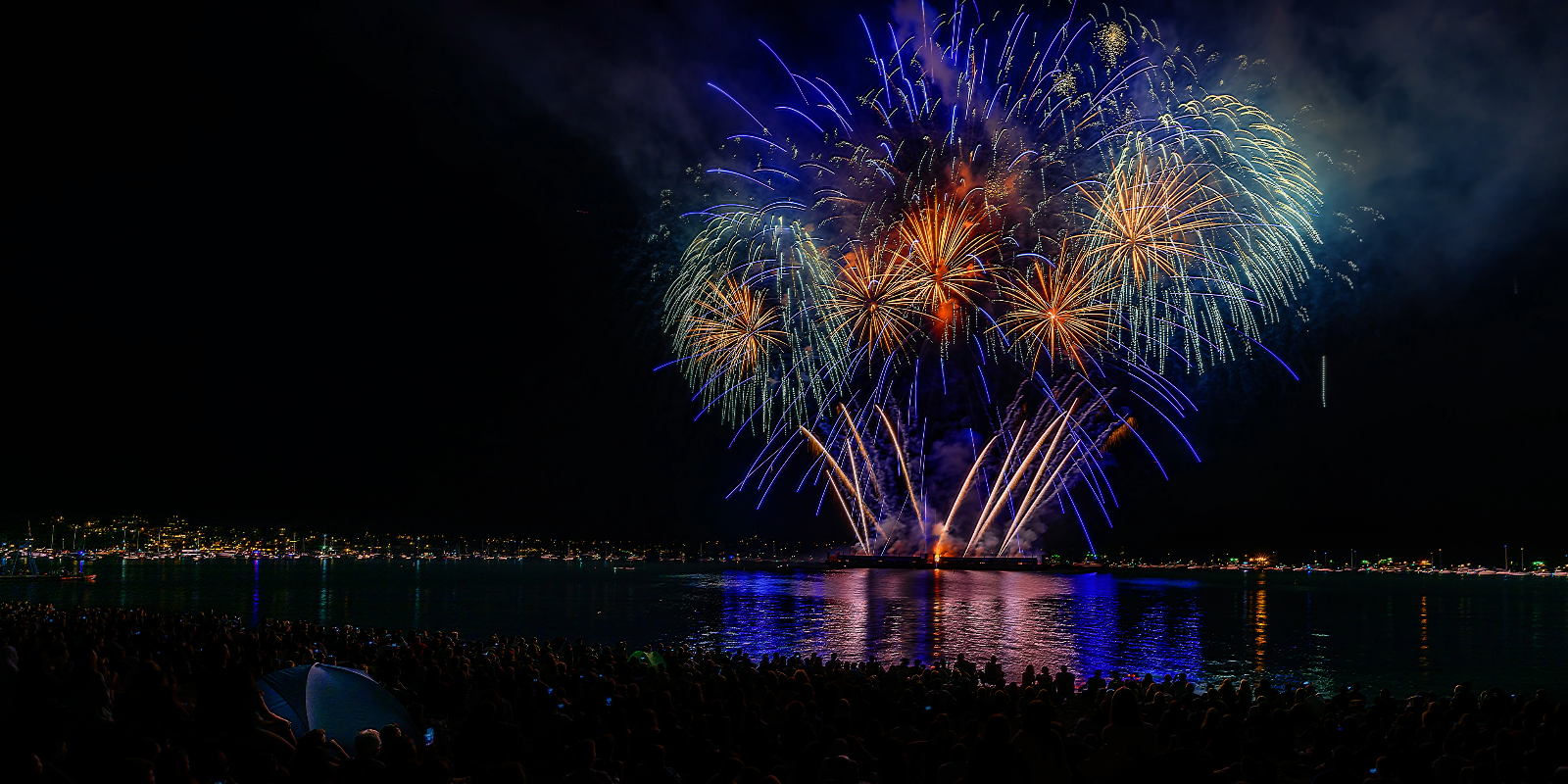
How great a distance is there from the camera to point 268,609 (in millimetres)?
62219

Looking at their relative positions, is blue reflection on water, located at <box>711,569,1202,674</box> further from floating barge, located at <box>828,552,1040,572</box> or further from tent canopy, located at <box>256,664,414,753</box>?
floating barge, located at <box>828,552,1040,572</box>

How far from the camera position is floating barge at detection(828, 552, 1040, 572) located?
367ft

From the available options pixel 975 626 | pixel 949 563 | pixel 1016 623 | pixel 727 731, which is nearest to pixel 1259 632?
pixel 1016 623

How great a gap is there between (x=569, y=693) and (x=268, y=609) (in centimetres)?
5815

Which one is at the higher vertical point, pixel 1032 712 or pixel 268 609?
pixel 1032 712

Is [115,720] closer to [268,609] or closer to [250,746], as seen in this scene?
[250,746]

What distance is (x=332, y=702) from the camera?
11.7 m

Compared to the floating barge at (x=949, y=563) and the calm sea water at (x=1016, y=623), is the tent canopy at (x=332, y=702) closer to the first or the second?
the calm sea water at (x=1016, y=623)

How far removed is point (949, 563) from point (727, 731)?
103905 mm

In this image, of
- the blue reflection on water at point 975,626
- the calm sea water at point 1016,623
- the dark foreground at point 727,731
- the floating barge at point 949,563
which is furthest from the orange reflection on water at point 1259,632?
the floating barge at point 949,563

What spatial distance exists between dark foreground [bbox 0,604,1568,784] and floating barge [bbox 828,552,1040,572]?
92062mm

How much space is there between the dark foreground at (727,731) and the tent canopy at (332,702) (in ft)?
1.17

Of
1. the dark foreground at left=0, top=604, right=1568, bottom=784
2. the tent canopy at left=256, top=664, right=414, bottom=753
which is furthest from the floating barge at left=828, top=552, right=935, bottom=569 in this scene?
the tent canopy at left=256, top=664, right=414, bottom=753

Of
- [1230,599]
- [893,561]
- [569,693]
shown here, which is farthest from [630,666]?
[893,561]
